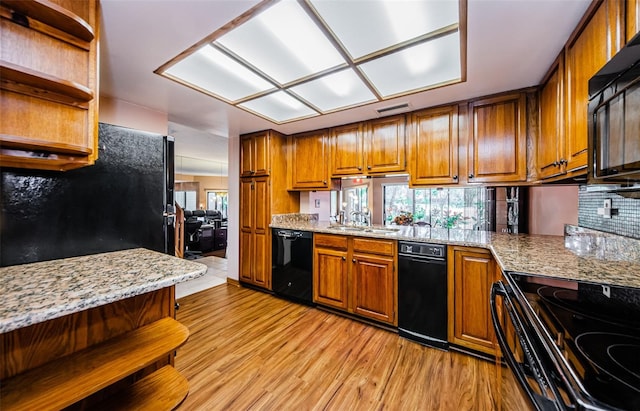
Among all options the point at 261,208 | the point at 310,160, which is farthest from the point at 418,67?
the point at 261,208

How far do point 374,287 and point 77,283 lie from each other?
7.00 feet

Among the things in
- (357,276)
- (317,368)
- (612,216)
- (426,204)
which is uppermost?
(426,204)

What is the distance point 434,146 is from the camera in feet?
7.96

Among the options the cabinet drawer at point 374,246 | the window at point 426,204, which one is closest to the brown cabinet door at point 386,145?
the cabinet drawer at point 374,246

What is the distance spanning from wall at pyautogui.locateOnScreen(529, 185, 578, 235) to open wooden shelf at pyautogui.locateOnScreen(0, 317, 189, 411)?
9.39 feet

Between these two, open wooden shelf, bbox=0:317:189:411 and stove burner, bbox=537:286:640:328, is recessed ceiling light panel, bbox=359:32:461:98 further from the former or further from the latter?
open wooden shelf, bbox=0:317:189:411

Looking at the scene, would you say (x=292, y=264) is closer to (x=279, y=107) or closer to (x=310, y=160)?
(x=310, y=160)

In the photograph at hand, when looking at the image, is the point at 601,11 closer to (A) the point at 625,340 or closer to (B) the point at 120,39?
(A) the point at 625,340

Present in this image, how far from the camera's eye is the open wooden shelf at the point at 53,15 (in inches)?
37.5

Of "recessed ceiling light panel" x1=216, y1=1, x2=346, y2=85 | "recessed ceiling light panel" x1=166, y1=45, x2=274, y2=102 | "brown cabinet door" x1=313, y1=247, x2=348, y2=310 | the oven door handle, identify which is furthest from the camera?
"brown cabinet door" x1=313, y1=247, x2=348, y2=310

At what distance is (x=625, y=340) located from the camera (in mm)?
677

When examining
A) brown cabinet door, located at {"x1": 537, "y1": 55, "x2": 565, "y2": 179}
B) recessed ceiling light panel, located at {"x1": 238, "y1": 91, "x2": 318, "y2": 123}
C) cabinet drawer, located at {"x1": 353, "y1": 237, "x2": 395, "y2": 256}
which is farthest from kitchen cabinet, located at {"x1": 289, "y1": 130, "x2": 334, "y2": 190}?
brown cabinet door, located at {"x1": 537, "y1": 55, "x2": 565, "y2": 179}

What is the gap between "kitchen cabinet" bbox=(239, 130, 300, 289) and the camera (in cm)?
326

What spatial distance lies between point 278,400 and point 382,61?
2331 millimetres
